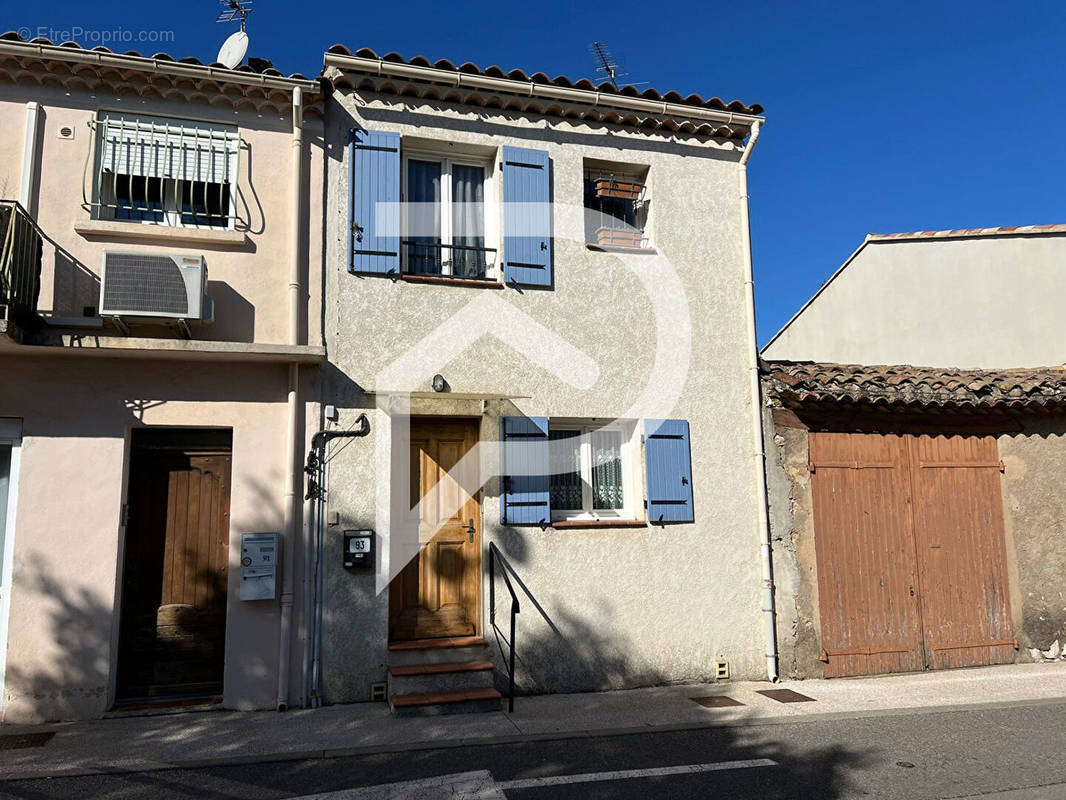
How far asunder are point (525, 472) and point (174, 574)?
324cm

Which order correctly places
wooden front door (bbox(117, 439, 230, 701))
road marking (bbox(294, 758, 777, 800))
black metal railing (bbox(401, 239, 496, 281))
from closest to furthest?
road marking (bbox(294, 758, 777, 800)), wooden front door (bbox(117, 439, 230, 701)), black metal railing (bbox(401, 239, 496, 281))

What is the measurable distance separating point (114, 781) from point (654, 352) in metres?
5.80

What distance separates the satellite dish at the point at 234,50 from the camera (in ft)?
24.5

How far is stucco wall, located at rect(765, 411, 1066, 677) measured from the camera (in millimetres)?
7840

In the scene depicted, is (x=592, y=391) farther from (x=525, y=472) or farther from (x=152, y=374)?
(x=152, y=374)

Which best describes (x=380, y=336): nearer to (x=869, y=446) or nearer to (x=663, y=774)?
(x=663, y=774)

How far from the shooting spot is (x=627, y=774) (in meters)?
4.95

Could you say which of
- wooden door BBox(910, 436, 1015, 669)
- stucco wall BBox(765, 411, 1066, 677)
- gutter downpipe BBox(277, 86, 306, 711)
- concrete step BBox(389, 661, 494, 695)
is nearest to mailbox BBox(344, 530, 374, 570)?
gutter downpipe BBox(277, 86, 306, 711)

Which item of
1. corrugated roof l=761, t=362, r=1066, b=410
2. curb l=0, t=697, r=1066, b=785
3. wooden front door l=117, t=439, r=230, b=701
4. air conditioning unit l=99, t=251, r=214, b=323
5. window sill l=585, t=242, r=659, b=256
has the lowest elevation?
curb l=0, t=697, r=1066, b=785

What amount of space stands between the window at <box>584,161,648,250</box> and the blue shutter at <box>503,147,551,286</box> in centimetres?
62

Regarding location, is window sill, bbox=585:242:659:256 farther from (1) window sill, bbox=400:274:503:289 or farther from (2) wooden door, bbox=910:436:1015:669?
(2) wooden door, bbox=910:436:1015:669

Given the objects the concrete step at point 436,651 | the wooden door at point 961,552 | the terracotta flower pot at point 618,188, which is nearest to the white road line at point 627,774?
the concrete step at point 436,651

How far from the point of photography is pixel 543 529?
7.36m

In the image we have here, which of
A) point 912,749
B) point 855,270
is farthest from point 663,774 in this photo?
point 855,270
